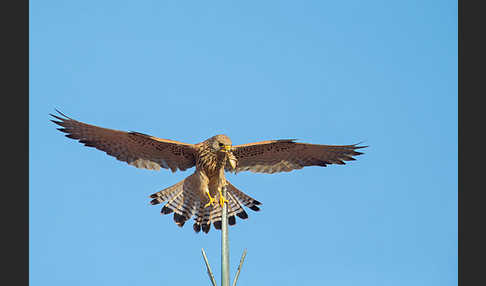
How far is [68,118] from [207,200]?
213cm

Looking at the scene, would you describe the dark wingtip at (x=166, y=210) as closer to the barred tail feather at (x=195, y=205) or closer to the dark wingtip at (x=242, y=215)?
the barred tail feather at (x=195, y=205)

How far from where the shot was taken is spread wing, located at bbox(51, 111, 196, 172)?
364 inches

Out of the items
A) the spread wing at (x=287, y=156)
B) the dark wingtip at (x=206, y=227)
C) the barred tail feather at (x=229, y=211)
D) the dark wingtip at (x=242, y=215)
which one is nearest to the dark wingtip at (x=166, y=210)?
the barred tail feather at (x=229, y=211)

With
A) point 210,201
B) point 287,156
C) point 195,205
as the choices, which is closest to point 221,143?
point 210,201

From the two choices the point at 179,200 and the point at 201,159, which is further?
the point at 179,200

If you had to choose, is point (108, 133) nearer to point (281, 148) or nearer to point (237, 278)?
point (281, 148)

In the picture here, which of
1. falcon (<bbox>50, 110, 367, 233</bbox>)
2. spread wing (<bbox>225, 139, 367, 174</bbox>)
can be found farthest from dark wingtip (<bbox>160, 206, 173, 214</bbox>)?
spread wing (<bbox>225, 139, 367, 174</bbox>)

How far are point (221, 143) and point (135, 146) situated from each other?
1.31 m

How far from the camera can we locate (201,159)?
30.1 feet

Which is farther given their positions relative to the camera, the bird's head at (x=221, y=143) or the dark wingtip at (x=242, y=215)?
the dark wingtip at (x=242, y=215)

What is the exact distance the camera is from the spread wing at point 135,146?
9234 millimetres

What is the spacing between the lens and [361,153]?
1001cm

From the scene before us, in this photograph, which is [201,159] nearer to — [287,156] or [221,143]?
[221,143]

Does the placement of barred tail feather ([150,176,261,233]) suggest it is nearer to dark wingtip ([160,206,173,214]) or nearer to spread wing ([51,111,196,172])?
dark wingtip ([160,206,173,214])
